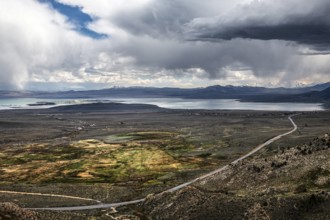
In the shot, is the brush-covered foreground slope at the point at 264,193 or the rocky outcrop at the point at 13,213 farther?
the brush-covered foreground slope at the point at 264,193

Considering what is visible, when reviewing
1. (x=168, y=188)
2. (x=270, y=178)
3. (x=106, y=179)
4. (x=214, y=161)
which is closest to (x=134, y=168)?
(x=106, y=179)

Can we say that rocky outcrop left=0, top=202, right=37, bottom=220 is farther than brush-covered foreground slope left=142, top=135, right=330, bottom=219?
→ No

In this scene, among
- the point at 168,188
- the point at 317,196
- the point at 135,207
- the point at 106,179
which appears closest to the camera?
the point at 317,196

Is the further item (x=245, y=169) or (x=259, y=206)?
(x=245, y=169)

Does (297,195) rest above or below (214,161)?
above

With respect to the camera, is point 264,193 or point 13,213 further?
point 264,193

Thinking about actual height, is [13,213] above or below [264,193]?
below

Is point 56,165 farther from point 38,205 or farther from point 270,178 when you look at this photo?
point 270,178

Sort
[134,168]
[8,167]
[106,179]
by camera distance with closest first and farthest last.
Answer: [106,179] < [134,168] < [8,167]
